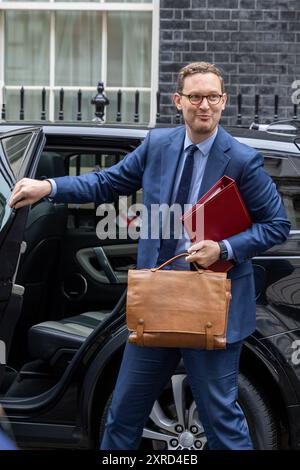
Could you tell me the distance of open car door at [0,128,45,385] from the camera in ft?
12.1

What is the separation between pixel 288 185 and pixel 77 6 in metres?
5.80

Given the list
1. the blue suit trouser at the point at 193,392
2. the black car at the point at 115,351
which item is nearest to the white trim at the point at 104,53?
the black car at the point at 115,351

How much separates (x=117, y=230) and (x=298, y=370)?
1.41m

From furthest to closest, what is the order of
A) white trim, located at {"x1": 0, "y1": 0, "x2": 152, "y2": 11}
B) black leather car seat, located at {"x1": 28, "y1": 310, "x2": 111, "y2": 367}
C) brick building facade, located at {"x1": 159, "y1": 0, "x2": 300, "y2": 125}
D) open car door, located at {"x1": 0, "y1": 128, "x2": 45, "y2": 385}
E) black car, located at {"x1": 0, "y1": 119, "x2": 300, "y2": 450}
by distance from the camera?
1. white trim, located at {"x1": 0, "y1": 0, "x2": 152, "y2": 11}
2. brick building facade, located at {"x1": 159, "y1": 0, "x2": 300, "y2": 125}
3. black leather car seat, located at {"x1": 28, "y1": 310, "x2": 111, "y2": 367}
4. black car, located at {"x1": 0, "y1": 119, "x2": 300, "y2": 450}
5. open car door, located at {"x1": 0, "y1": 128, "x2": 45, "y2": 385}

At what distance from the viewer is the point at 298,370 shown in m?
3.91

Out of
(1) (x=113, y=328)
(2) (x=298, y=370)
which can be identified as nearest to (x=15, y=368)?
(1) (x=113, y=328)

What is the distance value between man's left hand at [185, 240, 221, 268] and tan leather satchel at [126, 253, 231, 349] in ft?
0.16

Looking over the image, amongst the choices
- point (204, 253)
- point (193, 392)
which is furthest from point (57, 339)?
point (204, 253)

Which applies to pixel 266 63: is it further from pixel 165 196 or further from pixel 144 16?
pixel 165 196

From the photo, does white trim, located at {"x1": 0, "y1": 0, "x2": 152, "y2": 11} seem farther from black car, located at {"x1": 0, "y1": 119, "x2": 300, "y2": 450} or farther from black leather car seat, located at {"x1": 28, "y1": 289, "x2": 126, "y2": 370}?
black leather car seat, located at {"x1": 28, "y1": 289, "x2": 126, "y2": 370}

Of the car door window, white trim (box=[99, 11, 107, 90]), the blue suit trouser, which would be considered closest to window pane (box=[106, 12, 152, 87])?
white trim (box=[99, 11, 107, 90])

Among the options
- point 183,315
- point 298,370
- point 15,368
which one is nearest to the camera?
point 183,315

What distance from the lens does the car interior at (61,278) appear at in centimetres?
456

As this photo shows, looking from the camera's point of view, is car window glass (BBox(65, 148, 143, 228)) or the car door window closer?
the car door window
